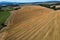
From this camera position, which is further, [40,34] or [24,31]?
[24,31]

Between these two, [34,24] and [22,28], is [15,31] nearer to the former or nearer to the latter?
[22,28]

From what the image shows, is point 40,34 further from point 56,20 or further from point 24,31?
point 56,20

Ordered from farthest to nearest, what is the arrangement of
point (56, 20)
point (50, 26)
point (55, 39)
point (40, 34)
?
point (56, 20)
point (50, 26)
point (40, 34)
point (55, 39)

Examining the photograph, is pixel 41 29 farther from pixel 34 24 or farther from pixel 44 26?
pixel 34 24

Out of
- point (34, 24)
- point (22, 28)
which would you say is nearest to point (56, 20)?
point (34, 24)

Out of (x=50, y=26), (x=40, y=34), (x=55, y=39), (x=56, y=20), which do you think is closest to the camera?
(x=55, y=39)

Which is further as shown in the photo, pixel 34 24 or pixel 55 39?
pixel 34 24

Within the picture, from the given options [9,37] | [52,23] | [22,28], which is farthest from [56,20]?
[9,37]
